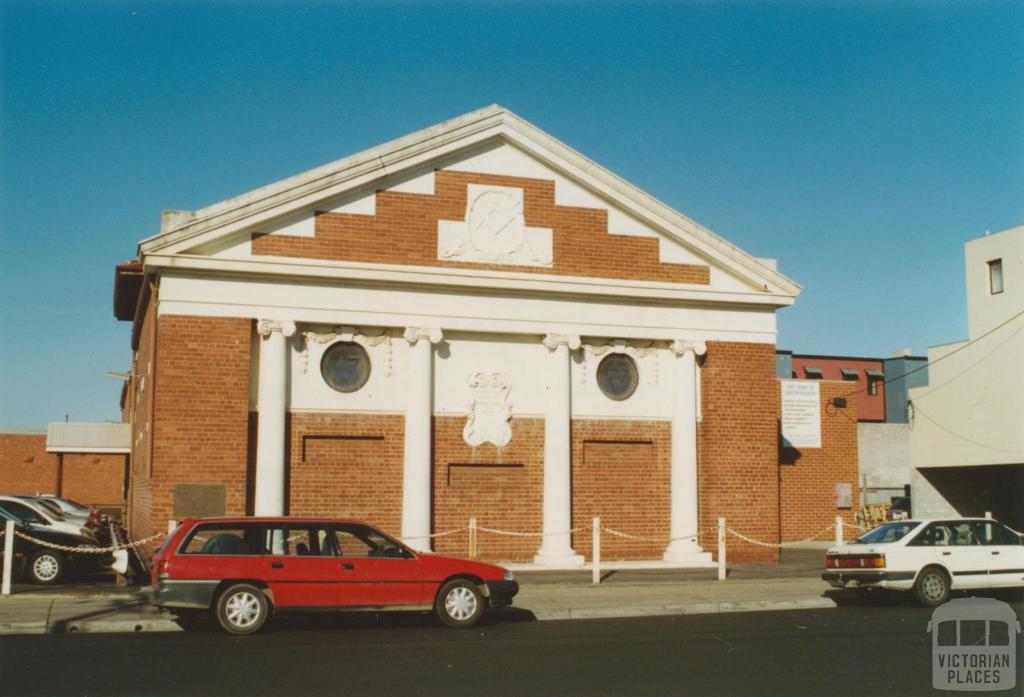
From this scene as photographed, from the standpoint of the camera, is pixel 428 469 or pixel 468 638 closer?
pixel 468 638

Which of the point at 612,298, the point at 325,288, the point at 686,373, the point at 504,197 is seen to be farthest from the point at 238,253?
the point at 686,373

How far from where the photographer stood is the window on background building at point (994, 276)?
35.1 metres

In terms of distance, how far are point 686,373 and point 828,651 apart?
1125 centimetres

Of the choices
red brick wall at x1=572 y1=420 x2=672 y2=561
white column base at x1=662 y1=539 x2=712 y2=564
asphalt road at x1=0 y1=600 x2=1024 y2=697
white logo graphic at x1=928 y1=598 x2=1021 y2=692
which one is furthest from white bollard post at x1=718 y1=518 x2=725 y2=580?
white logo graphic at x1=928 y1=598 x2=1021 y2=692

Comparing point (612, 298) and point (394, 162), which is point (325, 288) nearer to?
point (394, 162)

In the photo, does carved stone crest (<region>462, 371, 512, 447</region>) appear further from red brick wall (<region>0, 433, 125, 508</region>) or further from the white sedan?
red brick wall (<region>0, 433, 125, 508</region>)

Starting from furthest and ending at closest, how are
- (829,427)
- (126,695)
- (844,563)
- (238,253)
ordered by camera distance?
(829,427) → (238,253) → (844,563) → (126,695)

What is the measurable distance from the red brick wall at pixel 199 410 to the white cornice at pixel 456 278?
3.35 ft

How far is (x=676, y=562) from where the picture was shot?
2266 cm

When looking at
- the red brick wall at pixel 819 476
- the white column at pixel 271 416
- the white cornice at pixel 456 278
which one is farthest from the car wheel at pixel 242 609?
the red brick wall at pixel 819 476

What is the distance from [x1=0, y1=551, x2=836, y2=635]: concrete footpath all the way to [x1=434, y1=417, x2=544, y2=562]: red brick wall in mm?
1302

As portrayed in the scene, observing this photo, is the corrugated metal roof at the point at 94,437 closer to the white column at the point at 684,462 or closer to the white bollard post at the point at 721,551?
the white column at the point at 684,462

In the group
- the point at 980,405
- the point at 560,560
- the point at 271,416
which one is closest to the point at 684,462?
the point at 560,560

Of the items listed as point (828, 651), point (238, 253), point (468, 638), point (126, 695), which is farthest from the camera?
point (238, 253)
